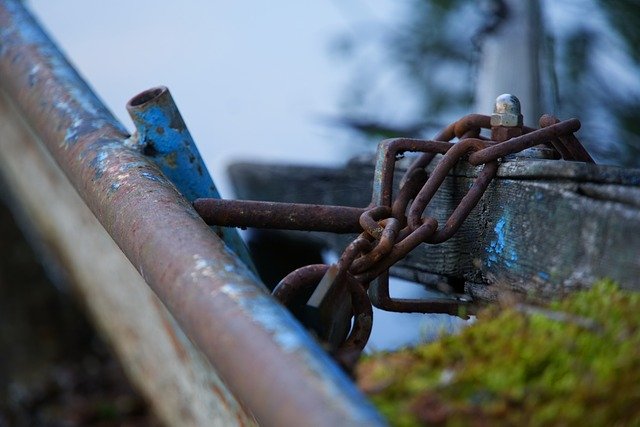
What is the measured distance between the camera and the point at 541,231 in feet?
4.25

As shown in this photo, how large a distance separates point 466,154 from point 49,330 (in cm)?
345

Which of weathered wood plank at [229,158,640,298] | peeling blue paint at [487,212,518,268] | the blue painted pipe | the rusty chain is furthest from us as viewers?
the blue painted pipe

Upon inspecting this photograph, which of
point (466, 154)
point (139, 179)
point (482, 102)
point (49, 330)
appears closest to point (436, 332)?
point (466, 154)

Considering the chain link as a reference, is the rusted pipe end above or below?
above

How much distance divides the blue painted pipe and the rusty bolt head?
59cm

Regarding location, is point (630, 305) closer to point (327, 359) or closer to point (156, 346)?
point (327, 359)

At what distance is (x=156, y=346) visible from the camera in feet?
8.38

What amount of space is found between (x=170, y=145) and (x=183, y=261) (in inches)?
24.5

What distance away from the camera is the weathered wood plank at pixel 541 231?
1112mm

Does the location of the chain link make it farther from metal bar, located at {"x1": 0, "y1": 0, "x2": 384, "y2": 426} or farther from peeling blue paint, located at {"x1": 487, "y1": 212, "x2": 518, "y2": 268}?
metal bar, located at {"x1": 0, "y1": 0, "x2": 384, "y2": 426}

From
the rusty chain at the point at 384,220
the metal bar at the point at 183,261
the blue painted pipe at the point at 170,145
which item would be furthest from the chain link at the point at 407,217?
the blue painted pipe at the point at 170,145

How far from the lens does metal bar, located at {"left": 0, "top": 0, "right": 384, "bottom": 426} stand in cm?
86

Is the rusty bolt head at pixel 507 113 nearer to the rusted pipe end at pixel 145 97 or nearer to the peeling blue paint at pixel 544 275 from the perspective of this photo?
the peeling blue paint at pixel 544 275

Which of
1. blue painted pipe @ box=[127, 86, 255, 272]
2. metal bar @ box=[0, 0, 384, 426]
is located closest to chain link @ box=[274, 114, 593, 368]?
metal bar @ box=[0, 0, 384, 426]
